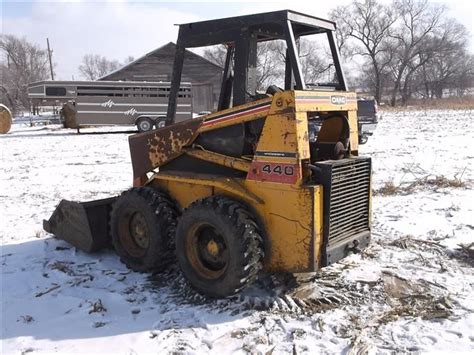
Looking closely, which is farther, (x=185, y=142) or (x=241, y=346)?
(x=185, y=142)

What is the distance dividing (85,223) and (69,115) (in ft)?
67.6

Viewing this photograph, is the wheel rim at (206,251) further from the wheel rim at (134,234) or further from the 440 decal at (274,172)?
the wheel rim at (134,234)

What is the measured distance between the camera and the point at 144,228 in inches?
203

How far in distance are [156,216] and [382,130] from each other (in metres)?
18.1

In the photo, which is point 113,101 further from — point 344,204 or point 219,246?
point 344,204

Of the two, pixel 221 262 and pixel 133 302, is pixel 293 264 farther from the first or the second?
pixel 133 302

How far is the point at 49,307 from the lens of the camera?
173 inches

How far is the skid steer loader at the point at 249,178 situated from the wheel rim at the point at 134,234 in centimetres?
1

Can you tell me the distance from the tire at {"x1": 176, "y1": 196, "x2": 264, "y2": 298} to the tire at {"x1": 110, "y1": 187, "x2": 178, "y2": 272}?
0.38 metres

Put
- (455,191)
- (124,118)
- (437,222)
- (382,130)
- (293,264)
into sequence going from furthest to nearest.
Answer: (124,118), (382,130), (455,191), (437,222), (293,264)

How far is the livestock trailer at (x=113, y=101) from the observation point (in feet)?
73.3

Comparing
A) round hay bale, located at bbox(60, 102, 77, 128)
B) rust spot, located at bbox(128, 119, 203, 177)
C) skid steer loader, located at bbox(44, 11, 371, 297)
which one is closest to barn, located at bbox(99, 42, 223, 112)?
round hay bale, located at bbox(60, 102, 77, 128)

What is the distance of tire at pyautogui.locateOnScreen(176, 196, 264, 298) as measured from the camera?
4.02 m

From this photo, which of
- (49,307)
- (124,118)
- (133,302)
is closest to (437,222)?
(133,302)
